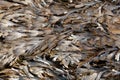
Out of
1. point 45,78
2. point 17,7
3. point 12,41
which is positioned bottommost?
point 45,78

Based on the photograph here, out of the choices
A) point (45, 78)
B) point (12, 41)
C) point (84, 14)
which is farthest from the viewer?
point (84, 14)

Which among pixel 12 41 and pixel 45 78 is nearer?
pixel 45 78

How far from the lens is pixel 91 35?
1.99 meters

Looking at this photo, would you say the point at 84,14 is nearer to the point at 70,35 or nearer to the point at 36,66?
the point at 70,35

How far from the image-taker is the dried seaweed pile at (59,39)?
1845mm

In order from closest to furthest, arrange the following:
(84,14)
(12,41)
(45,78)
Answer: (45,78), (12,41), (84,14)

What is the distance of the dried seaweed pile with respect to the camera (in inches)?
72.6

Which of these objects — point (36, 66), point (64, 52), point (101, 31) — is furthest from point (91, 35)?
point (36, 66)

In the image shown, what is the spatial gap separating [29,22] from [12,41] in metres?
0.18

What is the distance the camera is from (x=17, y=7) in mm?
2121

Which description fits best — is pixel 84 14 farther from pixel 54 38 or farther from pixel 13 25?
pixel 13 25

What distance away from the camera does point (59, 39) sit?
6.47 ft

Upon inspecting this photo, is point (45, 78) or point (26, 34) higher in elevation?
point (26, 34)

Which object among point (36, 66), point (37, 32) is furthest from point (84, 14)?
point (36, 66)
